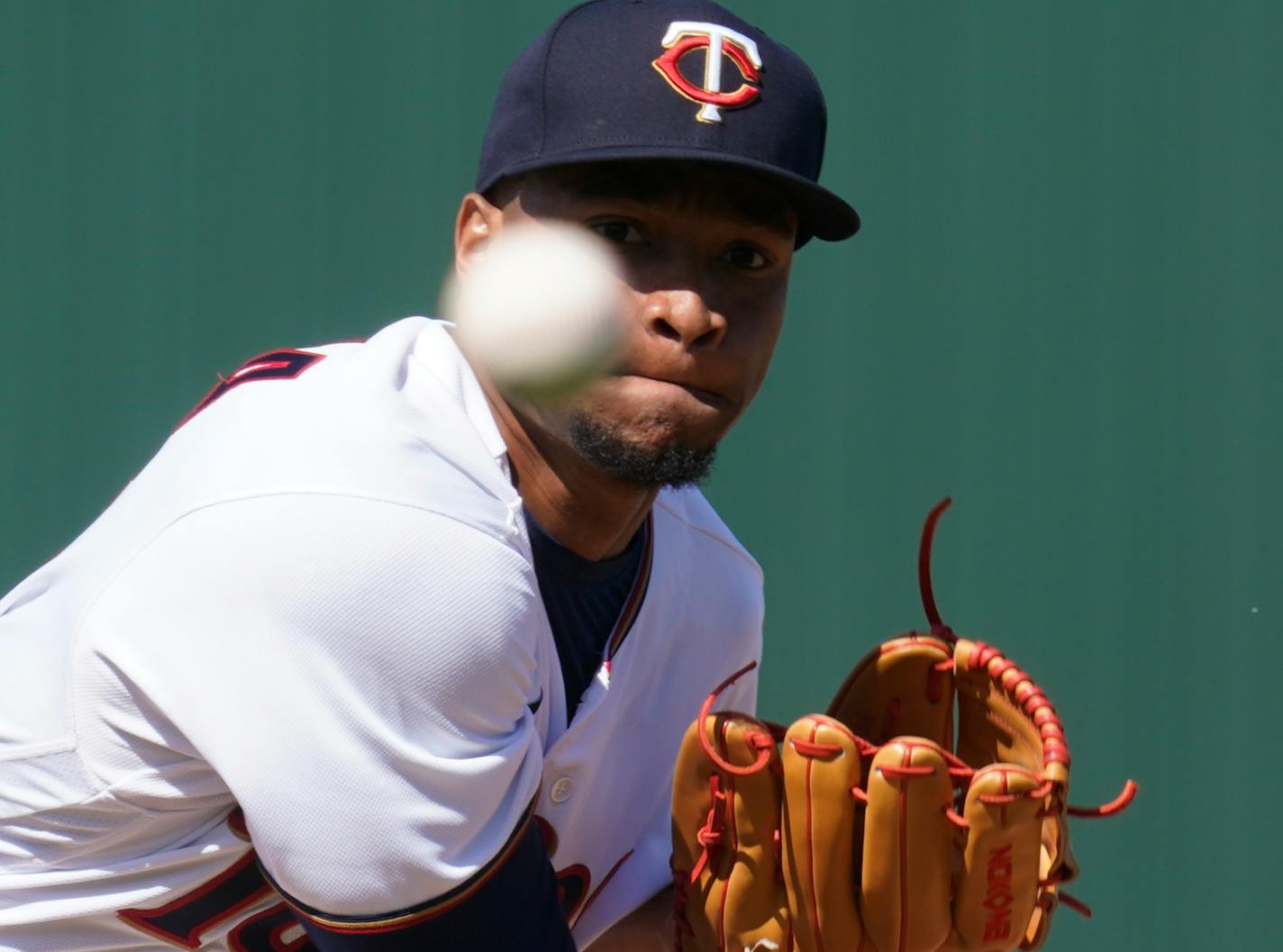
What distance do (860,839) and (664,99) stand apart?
59 cm

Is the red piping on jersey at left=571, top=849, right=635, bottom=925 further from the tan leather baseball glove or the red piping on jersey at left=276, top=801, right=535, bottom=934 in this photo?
the red piping on jersey at left=276, top=801, right=535, bottom=934

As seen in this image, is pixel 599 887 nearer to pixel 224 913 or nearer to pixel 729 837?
pixel 729 837

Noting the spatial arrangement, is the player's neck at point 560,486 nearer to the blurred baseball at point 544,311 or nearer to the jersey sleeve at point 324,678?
the blurred baseball at point 544,311

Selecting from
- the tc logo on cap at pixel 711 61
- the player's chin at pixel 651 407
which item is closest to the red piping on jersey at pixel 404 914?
the player's chin at pixel 651 407

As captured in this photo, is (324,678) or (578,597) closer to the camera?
(324,678)

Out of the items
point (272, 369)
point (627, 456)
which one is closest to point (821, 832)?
point (627, 456)

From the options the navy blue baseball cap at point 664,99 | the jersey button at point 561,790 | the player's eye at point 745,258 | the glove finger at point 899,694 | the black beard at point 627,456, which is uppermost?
the navy blue baseball cap at point 664,99

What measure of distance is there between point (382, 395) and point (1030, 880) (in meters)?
0.63

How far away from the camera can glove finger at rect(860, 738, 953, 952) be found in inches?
47.8

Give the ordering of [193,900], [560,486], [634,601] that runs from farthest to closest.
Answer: [634,601]
[560,486]
[193,900]

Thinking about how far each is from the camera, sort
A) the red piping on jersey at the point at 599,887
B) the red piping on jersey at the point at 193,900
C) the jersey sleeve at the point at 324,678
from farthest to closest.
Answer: the red piping on jersey at the point at 599,887, the red piping on jersey at the point at 193,900, the jersey sleeve at the point at 324,678

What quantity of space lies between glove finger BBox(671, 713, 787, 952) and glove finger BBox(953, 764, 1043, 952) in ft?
0.48

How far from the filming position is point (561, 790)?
133cm

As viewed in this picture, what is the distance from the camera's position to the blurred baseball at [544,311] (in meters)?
1.20
